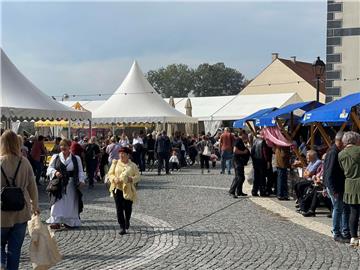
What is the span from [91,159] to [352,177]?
1113cm

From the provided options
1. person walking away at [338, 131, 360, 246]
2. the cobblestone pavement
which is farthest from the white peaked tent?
person walking away at [338, 131, 360, 246]

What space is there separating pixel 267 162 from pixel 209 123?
956 inches

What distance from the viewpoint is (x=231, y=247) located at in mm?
8578

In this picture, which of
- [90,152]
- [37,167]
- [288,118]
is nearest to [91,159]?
[90,152]

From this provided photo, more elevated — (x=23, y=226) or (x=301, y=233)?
(x=23, y=226)

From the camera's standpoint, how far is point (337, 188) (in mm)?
9016

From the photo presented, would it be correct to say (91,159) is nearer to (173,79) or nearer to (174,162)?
(174,162)

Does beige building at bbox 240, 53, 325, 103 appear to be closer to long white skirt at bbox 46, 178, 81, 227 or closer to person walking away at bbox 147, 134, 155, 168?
person walking away at bbox 147, 134, 155, 168

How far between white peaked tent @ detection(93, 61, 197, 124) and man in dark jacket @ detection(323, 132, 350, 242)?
62.0 ft

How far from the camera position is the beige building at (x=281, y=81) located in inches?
2442

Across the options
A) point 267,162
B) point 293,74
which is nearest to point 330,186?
point 267,162

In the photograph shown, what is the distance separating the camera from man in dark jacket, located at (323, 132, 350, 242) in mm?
8992

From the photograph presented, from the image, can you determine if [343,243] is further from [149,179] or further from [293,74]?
[293,74]

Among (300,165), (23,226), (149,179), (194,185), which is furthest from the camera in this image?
(149,179)
